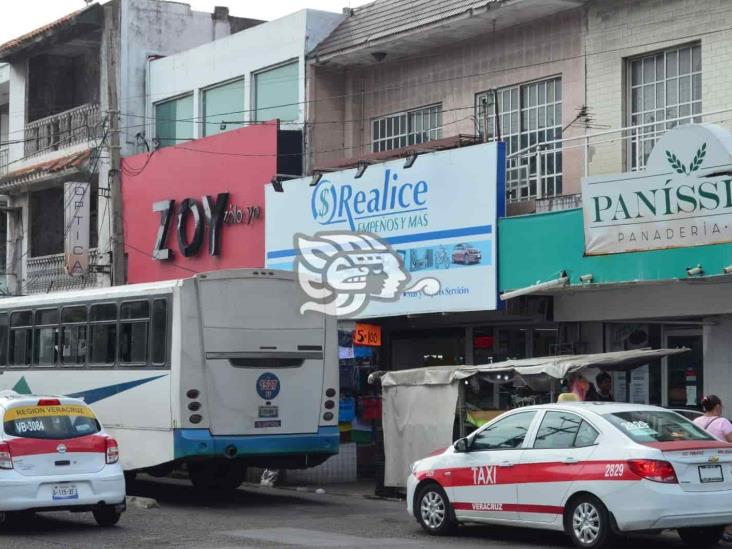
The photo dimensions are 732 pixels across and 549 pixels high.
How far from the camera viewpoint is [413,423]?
19.6 metres

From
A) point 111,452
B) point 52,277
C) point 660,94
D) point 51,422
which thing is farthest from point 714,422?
point 52,277

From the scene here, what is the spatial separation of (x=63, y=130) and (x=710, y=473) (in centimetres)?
2398

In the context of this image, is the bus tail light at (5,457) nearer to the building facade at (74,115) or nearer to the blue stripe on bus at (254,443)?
the blue stripe on bus at (254,443)

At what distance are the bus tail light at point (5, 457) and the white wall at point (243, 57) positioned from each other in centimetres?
1307

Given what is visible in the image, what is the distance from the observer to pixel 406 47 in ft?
81.1

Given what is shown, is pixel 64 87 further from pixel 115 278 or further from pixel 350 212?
pixel 350 212

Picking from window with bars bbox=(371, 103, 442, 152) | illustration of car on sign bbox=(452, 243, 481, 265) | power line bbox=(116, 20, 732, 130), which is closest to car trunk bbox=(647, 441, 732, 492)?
illustration of car on sign bbox=(452, 243, 481, 265)

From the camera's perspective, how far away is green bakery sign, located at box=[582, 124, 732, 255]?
1698cm

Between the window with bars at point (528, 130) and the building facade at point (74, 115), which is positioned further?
the building facade at point (74, 115)

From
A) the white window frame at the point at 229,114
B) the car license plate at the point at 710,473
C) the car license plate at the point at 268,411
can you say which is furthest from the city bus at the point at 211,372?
the white window frame at the point at 229,114

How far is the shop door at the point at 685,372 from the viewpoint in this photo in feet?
66.7

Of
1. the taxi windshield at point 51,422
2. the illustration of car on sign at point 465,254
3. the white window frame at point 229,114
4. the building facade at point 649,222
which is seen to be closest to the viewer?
the taxi windshield at point 51,422

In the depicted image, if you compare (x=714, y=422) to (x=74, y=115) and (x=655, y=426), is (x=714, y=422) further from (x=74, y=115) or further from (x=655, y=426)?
(x=74, y=115)

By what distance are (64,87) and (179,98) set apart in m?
6.42
